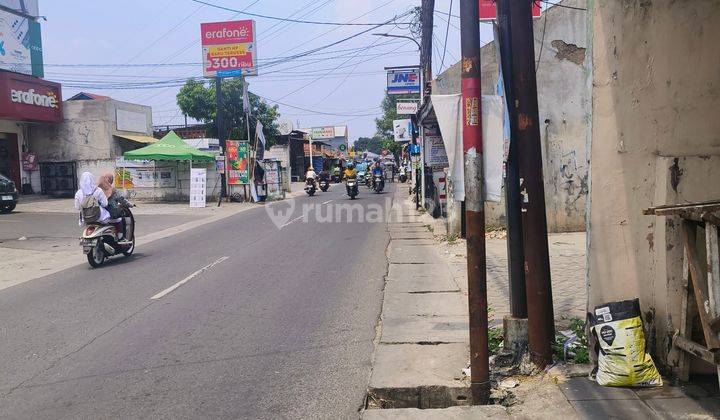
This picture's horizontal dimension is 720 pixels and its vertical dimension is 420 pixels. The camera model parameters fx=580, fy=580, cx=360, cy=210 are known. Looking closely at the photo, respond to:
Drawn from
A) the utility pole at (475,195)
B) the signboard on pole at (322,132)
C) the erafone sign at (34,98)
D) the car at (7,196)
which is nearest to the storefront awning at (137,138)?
the erafone sign at (34,98)

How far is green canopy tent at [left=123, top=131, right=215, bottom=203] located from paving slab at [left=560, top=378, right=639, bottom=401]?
22.7 metres

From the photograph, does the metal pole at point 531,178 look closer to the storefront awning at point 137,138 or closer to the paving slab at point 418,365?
the paving slab at point 418,365

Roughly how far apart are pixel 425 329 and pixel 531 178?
2.20 m

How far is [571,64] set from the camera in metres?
11.8

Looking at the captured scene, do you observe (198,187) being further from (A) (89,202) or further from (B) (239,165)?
(A) (89,202)

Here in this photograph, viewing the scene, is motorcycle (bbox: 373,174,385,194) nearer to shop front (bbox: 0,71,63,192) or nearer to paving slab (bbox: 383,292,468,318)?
shop front (bbox: 0,71,63,192)

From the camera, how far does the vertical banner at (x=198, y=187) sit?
2509 centimetres

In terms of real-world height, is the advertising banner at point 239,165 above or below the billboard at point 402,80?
below

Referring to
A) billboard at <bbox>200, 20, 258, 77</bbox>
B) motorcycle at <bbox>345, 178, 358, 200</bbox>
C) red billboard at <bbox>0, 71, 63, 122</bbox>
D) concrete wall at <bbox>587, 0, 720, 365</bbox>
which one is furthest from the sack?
billboard at <bbox>200, 20, 258, 77</bbox>

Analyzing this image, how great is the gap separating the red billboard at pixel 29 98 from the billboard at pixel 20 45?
1.94 ft

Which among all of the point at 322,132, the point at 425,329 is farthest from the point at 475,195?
the point at 322,132

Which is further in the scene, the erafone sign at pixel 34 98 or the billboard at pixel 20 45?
the billboard at pixel 20 45

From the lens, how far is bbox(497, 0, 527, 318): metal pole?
186 inches

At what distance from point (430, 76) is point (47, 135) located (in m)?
20.7
